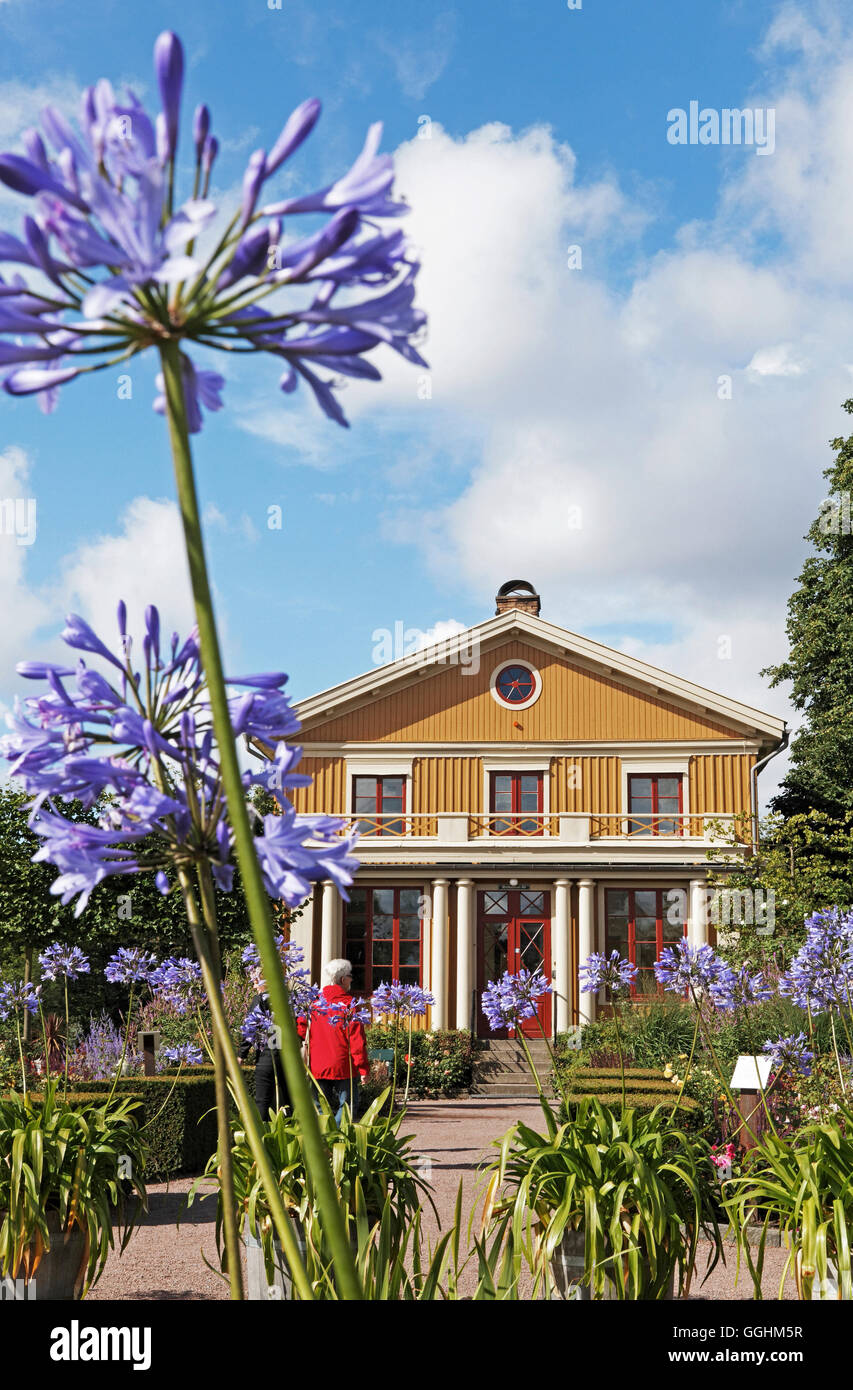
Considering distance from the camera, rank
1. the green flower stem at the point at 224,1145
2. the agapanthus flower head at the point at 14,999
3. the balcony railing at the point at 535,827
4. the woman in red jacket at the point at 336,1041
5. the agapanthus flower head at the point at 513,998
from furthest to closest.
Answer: the balcony railing at the point at 535,827, the agapanthus flower head at the point at 14,999, the woman in red jacket at the point at 336,1041, the agapanthus flower head at the point at 513,998, the green flower stem at the point at 224,1145

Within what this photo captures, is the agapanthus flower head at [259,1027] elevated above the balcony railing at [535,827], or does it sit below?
below

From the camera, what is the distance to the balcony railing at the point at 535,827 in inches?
956

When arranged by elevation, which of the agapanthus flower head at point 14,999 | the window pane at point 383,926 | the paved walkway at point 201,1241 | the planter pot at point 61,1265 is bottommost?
the paved walkway at point 201,1241

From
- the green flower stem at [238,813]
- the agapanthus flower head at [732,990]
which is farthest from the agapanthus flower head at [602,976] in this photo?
the green flower stem at [238,813]

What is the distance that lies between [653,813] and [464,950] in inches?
209

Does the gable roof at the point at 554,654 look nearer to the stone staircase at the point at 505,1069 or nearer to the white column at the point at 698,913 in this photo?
the white column at the point at 698,913

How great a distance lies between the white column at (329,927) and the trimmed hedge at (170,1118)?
41.4 ft

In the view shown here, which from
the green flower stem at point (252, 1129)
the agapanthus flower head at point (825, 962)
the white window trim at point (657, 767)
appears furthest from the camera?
the white window trim at point (657, 767)

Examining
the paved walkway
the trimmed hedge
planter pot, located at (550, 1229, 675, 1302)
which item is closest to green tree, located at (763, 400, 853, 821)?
the paved walkway

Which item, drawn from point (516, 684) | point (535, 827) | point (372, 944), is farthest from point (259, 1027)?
point (516, 684)

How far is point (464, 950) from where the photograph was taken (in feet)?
75.7

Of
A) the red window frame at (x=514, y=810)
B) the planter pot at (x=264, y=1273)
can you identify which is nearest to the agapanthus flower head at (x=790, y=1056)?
the planter pot at (x=264, y=1273)

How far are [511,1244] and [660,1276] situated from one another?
1485mm

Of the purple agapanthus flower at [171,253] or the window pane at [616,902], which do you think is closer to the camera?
the purple agapanthus flower at [171,253]
